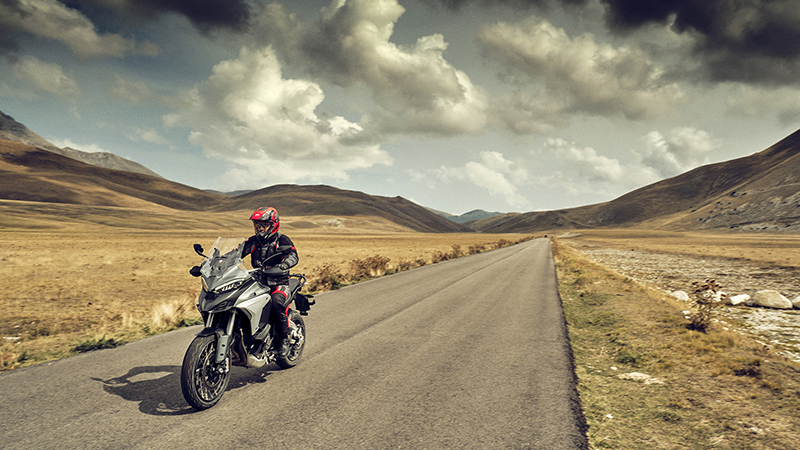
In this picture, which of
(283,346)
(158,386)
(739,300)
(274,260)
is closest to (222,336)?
(283,346)

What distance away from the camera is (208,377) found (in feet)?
15.8

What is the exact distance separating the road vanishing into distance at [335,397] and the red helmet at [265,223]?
7.72 ft

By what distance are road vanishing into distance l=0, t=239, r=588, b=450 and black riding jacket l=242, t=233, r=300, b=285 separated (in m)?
1.80

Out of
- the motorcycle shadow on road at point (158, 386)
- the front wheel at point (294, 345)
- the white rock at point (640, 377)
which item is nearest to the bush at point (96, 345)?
the motorcycle shadow on road at point (158, 386)

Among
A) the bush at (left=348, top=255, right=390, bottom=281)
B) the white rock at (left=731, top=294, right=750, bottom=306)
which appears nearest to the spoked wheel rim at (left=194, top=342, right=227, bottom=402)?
the bush at (left=348, top=255, right=390, bottom=281)

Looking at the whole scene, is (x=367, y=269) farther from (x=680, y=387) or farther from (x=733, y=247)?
(x=733, y=247)

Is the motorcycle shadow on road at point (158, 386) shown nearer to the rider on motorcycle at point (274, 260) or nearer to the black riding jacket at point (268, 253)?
the rider on motorcycle at point (274, 260)

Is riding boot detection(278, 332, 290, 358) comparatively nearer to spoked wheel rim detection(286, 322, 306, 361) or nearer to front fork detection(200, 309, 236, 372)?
spoked wheel rim detection(286, 322, 306, 361)

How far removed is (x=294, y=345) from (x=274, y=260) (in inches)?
64.1

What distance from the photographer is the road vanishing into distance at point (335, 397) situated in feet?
13.4

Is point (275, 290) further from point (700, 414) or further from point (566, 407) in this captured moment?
point (700, 414)

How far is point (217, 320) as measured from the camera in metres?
4.98

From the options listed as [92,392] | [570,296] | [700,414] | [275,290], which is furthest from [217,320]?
[570,296]

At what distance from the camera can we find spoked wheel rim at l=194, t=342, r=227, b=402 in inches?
183
